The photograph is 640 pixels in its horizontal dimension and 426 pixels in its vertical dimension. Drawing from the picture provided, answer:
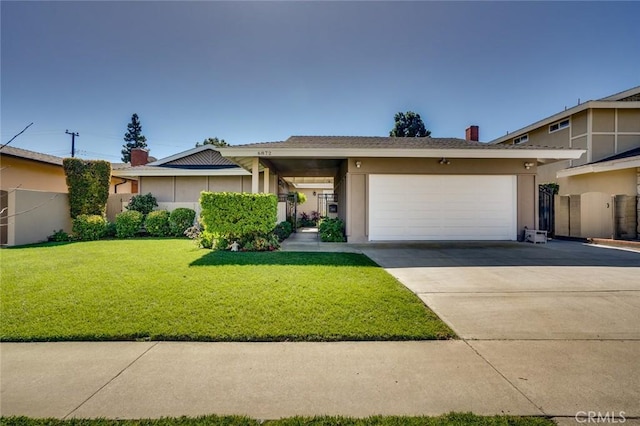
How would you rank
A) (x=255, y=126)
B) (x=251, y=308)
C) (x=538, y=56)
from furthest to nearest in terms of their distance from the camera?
(x=255, y=126) → (x=538, y=56) → (x=251, y=308)

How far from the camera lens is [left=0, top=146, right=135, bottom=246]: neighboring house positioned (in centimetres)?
1045

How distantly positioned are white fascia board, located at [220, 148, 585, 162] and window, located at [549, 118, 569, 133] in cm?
810

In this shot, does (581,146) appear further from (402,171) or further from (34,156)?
(34,156)

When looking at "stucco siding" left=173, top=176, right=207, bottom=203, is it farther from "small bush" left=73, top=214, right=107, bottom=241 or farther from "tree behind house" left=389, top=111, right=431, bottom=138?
"tree behind house" left=389, top=111, right=431, bottom=138

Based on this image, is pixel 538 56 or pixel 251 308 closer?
pixel 251 308

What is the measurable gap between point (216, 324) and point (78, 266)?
5.09 m

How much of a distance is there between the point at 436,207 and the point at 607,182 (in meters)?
9.24

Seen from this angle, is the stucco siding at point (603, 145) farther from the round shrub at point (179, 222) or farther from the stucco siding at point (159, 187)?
the stucco siding at point (159, 187)

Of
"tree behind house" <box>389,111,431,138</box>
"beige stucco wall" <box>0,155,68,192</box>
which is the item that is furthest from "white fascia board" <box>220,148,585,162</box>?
"tree behind house" <box>389,111,431,138</box>

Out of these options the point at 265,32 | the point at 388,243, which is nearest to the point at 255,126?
the point at 265,32

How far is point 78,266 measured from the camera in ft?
21.7

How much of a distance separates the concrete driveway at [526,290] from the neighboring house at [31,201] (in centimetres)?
964

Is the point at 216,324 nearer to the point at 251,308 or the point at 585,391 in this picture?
the point at 251,308

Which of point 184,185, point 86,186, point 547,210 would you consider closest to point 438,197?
point 547,210
